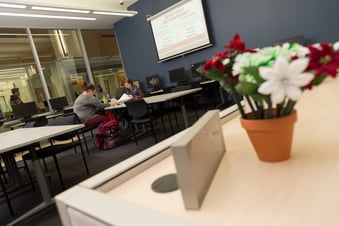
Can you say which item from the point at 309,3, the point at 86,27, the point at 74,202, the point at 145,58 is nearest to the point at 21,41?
the point at 86,27

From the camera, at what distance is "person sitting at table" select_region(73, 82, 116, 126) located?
14.0 ft

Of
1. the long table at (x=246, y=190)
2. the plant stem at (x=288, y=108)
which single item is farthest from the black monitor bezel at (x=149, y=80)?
the plant stem at (x=288, y=108)

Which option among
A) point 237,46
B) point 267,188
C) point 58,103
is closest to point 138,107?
point 237,46

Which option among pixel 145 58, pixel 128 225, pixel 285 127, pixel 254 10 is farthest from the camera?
pixel 145 58

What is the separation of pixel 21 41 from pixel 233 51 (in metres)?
7.38

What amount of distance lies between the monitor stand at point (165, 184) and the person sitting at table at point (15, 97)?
6.63 meters

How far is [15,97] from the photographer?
6.18 m

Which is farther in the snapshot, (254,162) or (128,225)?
(254,162)

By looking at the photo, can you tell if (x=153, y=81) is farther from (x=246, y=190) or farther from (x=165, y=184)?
(x=246, y=190)

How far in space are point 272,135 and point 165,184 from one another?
29 cm

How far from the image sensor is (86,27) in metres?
7.55

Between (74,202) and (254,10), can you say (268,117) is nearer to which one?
(74,202)

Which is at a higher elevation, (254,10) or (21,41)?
(21,41)

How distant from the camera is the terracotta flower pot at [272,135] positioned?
562 millimetres
